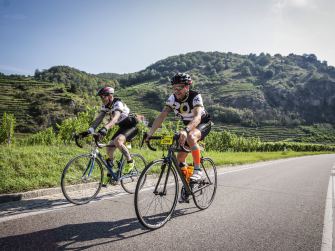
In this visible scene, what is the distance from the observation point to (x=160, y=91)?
18250 centimetres

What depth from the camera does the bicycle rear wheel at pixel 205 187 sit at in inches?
212

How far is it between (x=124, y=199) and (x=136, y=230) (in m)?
1.93

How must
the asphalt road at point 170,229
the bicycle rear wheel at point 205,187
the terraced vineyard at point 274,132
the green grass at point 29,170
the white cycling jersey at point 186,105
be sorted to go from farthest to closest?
the terraced vineyard at point 274,132 → the green grass at point 29,170 → the bicycle rear wheel at point 205,187 → the white cycling jersey at point 186,105 → the asphalt road at point 170,229

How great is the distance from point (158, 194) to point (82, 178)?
2114 mm

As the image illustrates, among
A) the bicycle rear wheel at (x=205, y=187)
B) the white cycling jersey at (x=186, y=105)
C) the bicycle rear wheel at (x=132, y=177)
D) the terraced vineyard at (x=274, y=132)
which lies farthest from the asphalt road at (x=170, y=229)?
the terraced vineyard at (x=274, y=132)

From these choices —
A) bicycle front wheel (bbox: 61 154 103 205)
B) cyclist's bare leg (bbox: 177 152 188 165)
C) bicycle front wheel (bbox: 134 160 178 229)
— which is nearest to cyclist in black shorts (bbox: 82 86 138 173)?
bicycle front wheel (bbox: 61 154 103 205)

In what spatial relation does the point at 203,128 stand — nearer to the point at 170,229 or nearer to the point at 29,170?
the point at 170,229

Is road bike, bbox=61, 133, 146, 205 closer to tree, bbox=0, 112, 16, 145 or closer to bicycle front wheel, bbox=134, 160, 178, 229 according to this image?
bicycle front wheel, bbox=134, 160, 178, 229

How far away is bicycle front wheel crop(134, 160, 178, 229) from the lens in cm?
427

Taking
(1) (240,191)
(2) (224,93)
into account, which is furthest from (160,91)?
(1) (240,191)

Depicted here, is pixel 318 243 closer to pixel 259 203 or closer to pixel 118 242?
pixel 259 203

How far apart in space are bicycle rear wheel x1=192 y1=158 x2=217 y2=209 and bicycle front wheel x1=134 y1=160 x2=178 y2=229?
66 centimetres

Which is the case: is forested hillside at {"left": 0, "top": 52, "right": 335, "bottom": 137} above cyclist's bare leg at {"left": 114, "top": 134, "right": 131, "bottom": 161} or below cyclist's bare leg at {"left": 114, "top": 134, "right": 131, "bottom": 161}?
above

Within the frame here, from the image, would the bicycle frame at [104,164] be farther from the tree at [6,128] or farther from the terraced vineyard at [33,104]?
the terraced vineyard at [33,104]
